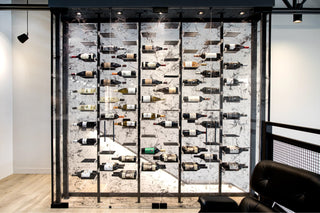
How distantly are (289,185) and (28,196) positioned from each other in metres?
3.39

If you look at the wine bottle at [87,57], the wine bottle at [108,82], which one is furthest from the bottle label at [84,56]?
the wine bottle at [108,82]

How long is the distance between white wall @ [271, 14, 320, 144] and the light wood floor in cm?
191

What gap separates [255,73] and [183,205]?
219 cm

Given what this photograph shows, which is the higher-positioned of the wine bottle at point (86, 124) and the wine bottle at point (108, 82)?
the wine bottle at point (108, 82)

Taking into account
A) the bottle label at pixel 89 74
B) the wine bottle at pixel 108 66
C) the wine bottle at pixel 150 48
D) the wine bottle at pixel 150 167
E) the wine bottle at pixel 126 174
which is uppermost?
the wine bottle at pixel 150 48

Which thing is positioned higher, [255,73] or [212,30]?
[212,30]

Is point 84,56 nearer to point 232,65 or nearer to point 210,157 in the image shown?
point 232,65

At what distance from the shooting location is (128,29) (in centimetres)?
262

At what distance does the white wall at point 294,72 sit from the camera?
10.5 feet

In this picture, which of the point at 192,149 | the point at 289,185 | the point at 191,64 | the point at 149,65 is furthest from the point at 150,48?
the point at 289,185

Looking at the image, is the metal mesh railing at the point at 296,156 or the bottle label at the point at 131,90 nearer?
the metal mesh railing at the point at 296,156

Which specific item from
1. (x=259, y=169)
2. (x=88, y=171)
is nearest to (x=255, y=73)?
(x=259, y=169)

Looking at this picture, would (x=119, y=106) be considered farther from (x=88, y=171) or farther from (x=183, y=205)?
(x=183, y=205)

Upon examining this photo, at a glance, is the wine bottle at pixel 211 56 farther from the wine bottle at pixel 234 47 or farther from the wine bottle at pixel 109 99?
the wine bottle at pixel 109 99
